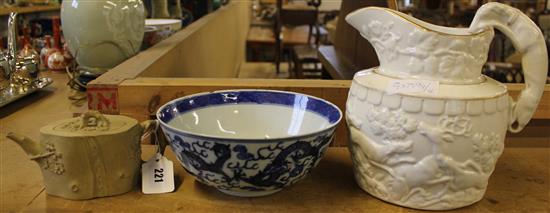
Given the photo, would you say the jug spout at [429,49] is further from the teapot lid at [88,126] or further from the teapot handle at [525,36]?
the teapot lid at [88,126]

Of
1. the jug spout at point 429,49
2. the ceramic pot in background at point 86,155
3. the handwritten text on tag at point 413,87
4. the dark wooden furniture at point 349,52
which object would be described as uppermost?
the jug spout at point 429,49

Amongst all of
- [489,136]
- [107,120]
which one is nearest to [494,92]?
[489,136]

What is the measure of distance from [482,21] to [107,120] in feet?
1.75

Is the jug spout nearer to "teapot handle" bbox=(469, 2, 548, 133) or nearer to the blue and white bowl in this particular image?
"teapot handle" bbox=(469, 2, 548, 133)

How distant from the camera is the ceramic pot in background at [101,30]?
1183 mm

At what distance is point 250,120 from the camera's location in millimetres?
796

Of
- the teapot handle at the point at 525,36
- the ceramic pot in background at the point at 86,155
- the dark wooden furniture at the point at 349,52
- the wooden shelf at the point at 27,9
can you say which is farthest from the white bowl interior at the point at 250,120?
the wooden shelf at the point at 27,9

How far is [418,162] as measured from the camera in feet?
2.02

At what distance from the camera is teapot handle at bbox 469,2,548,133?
2.01ft

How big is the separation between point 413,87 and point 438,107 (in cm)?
4

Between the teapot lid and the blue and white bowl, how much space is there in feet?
0.19

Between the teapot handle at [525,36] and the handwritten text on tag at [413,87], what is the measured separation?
97 millimetres

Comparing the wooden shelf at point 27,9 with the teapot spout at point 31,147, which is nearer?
the teapot spout at point 31,147

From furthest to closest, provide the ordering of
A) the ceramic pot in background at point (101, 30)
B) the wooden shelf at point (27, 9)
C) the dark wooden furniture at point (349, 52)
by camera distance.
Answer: the wooden shelf at point (27, 9), the dark wooden furniture at point (349, 52), the ceramic pot in background at point (101, 30)
